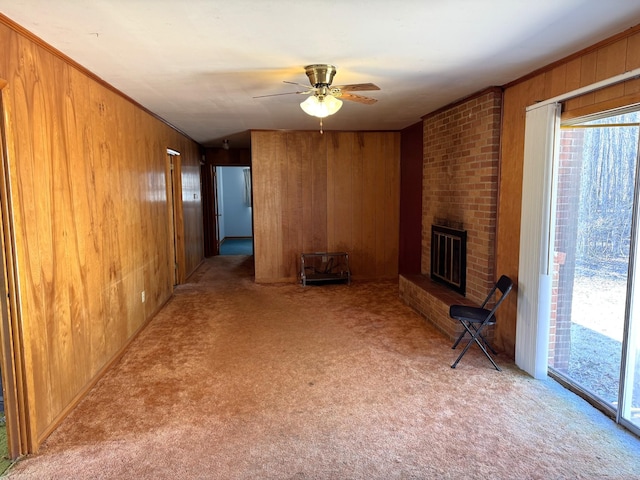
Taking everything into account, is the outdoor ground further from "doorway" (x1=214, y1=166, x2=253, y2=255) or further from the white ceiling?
"doorway" (x1=214, y1=166, x2=253, y2=255)

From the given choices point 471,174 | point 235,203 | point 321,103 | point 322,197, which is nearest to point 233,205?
point 235,203

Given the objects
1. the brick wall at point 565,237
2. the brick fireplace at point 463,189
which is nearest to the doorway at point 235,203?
the brick fireplace at point 463,189

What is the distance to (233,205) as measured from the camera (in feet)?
38.8

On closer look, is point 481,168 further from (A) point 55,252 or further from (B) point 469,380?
(A) point 55,252

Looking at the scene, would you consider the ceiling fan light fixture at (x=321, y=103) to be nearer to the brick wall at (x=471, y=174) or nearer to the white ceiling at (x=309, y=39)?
the white ceiling at (x=309, y=39)

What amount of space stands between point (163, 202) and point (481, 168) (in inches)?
145

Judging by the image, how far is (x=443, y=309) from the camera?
3846mm

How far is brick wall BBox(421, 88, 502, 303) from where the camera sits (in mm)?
3539

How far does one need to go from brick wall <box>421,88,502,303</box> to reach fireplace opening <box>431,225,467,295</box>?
8 cm

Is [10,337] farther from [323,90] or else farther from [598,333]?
[598,333]

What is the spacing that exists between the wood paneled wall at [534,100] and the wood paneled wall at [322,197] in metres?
2.86

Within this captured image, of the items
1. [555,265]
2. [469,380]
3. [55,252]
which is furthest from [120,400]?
[555,265]

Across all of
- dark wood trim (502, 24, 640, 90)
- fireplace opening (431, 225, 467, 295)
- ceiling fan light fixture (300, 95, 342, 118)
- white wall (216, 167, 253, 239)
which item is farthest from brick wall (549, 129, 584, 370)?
white wall (216, 167, 253, 239)

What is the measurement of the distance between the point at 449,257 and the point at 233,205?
8.59m
